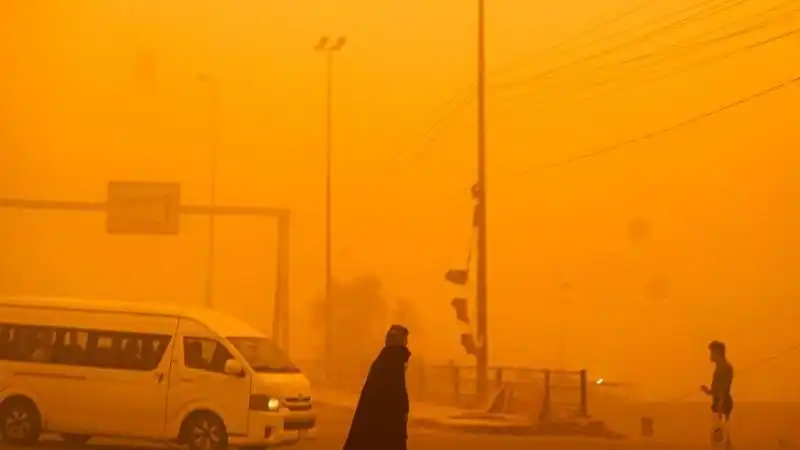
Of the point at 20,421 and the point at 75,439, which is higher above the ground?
the point at 20,421

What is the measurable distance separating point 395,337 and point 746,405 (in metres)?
35.6

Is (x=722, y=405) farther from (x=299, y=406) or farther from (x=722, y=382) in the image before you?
(x=299, y=406)

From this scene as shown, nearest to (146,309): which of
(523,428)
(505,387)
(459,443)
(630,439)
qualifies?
(459,443)

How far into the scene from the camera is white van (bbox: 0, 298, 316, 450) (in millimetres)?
19188

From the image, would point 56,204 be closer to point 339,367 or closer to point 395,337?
point 339,367

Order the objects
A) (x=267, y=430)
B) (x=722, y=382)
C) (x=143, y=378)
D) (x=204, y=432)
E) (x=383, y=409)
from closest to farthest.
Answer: (x=383, y=409), (x=267, y=430), (x=204, y=432), (x=143, y=378), (x=722, y=382)

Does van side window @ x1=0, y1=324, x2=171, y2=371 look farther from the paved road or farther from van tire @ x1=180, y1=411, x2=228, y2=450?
the paved road

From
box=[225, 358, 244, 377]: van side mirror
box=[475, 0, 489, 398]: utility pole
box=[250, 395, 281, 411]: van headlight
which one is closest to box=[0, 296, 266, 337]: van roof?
box=[225, 358, 244, 377]: van side mirror

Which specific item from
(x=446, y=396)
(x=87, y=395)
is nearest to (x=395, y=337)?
(x=87, y=395)

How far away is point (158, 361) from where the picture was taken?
1969cm

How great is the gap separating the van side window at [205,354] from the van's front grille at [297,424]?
1264mm

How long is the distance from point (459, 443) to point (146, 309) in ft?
23.8

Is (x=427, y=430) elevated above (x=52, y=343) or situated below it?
below

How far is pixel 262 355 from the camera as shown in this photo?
20094 mm
